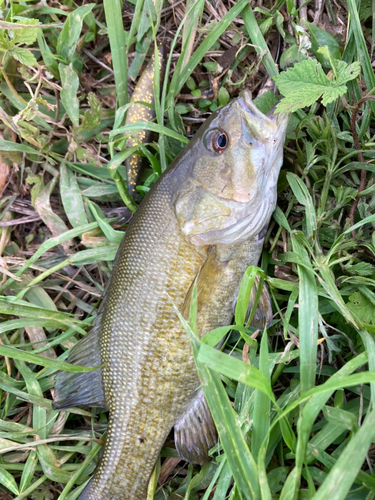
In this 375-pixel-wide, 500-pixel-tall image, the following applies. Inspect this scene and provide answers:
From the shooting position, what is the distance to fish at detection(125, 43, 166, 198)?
257cm

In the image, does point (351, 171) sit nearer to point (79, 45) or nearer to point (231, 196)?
point (231, 196)

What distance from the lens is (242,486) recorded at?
1703 mm

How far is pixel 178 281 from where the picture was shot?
7.02 ft

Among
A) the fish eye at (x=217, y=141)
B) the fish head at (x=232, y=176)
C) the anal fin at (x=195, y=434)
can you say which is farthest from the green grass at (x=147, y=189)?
the fish eye at (x=217, y=141)

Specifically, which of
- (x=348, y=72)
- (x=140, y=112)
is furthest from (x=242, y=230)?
(x=140, y=112)

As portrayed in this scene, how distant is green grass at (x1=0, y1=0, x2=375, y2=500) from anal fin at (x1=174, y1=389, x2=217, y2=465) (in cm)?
13

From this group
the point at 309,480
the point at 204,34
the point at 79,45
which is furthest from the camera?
Result: the point at 79,45

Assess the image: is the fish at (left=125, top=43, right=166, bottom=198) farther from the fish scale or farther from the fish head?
the fish head

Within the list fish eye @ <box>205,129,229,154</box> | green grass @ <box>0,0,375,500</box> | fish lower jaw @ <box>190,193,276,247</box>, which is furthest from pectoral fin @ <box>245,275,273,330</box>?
fish eye @ <box>205,129,229,154</box>

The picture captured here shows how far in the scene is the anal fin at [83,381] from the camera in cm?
232

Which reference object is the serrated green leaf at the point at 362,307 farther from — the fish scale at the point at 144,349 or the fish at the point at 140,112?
the fish at the point at 140,112

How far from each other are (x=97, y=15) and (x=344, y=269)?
2.50m

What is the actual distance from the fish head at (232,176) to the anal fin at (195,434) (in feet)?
3.37

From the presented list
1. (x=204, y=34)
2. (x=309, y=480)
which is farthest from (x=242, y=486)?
(x=204, y=34)
